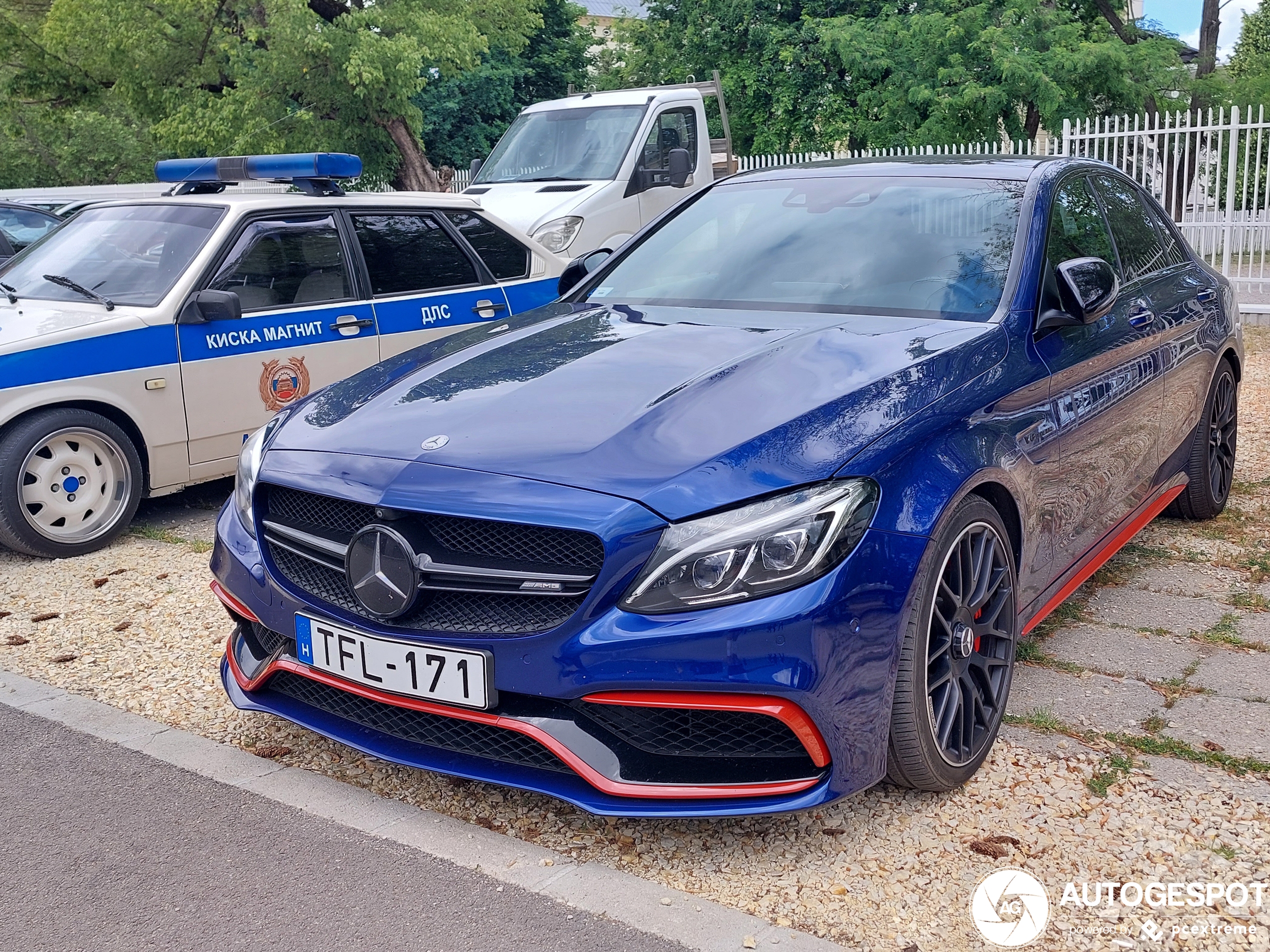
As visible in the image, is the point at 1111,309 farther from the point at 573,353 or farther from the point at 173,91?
the point at 173,91

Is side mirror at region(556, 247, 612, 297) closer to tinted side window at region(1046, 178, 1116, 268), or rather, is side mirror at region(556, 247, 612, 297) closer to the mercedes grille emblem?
tinted side window at region(1046, 178, 1116, 268)

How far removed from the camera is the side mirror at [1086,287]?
3.62 meters

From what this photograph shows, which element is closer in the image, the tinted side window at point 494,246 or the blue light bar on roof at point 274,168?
the blue light bar on roof at point 274,168

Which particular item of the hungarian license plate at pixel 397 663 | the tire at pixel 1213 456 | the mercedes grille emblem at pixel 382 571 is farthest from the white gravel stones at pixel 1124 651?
the mercedes grille emblem at pixel 382 571

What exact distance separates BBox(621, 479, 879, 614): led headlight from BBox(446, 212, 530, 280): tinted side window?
16.2 feet

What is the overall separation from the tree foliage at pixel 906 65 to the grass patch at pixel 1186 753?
60.3ft

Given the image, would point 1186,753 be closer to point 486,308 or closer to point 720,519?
point 720,519

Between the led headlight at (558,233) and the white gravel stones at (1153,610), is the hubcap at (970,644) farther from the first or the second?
the led headlight at (558,233)

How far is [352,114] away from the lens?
68.3ft

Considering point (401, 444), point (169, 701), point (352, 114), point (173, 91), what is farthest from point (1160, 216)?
point (173, 91)

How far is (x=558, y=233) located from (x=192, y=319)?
15.2ft

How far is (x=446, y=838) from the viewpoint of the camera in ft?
9.57

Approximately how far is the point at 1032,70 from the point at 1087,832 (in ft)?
63.2

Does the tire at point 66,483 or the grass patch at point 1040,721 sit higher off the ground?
the tire at point 66,483
